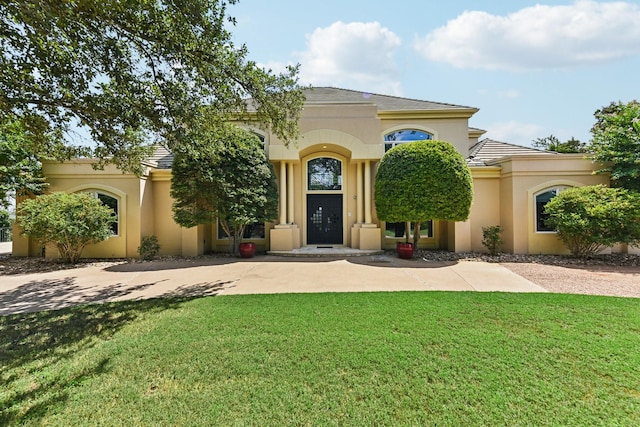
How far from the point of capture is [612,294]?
6918 millimetres

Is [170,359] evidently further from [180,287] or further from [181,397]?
[180,287]

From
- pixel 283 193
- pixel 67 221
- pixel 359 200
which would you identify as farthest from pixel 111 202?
pixel 359 200

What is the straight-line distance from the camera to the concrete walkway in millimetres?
7305

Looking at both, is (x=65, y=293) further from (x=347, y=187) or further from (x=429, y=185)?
(x=429, y=185)

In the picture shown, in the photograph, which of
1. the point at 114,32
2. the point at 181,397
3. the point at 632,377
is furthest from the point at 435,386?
the point at 114,32

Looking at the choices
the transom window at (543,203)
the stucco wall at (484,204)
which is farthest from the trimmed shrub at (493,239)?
the transom window at (543,203)

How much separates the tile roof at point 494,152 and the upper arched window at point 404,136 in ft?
8.26

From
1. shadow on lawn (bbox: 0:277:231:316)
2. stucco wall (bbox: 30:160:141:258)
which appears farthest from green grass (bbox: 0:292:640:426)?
stucco wall (bbox: 30:160:141:258)

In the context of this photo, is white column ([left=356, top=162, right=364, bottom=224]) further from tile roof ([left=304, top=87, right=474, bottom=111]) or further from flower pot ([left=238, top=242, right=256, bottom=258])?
flower pot ([left=238, top=242, right=256, bottom=258])

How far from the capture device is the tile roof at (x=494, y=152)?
14.3 m

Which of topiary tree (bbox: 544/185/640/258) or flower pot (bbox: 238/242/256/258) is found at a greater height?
topiary tree (bbox: 544/185/640/258)

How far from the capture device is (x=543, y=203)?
12.5m

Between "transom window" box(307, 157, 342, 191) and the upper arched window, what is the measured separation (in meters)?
2.85

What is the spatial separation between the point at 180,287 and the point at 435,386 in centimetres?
687
